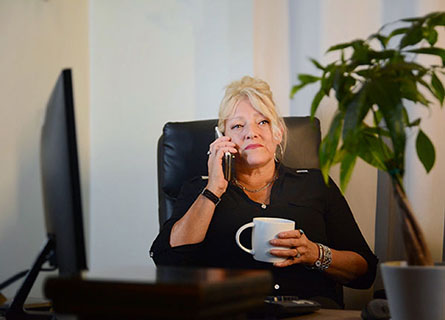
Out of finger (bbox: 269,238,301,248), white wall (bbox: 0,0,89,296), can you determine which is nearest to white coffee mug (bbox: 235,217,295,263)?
finger (bbox: 269,238,301,248)

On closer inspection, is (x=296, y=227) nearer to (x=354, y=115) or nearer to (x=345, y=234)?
(x=345, y=234)

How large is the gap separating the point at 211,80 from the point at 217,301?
1.98 metres

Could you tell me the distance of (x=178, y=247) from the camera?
1.71 meters

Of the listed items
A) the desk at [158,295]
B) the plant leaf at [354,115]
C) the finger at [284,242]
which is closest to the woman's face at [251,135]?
the finger at [284,242]

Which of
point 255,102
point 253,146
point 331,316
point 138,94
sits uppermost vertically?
point 138,94

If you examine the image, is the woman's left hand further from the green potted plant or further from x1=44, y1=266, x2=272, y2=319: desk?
x1=44, y1=266, x2=272, y2=319: desk

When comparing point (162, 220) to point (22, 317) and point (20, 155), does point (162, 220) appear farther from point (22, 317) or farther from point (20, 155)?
point (22, 317)

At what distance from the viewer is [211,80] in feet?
8.05

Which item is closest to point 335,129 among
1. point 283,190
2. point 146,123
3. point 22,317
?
point 22,317

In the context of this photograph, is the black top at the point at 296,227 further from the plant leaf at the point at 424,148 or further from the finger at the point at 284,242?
the plant leaf at the point at 424,148

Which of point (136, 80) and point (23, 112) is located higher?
point (136, 80)

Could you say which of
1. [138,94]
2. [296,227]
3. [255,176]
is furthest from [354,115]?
[138,94]

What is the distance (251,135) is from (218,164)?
153mm

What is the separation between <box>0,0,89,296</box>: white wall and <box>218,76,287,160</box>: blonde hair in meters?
0.78
